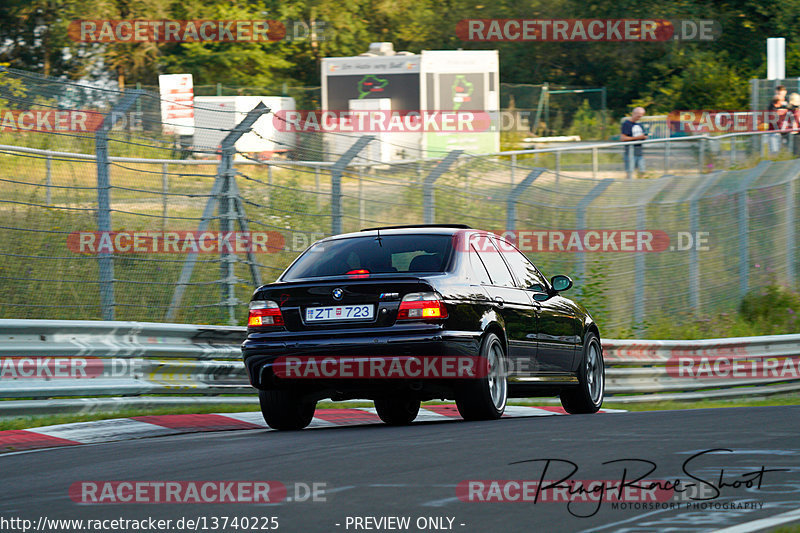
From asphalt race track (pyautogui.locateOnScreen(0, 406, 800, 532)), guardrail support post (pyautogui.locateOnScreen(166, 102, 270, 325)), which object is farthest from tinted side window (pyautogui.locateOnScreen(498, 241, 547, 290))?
guardrail support post (pyautogui.locateOnScreen(166, 102, 270, 325))

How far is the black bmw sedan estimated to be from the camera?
9328mm

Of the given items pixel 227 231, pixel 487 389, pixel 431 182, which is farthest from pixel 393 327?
pixel 431 182

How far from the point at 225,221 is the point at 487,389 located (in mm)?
4802

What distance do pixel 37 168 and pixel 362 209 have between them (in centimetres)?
424

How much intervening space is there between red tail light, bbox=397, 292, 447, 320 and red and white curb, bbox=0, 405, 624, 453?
75.2 inches

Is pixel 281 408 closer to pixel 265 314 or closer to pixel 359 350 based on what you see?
pixel 265 314

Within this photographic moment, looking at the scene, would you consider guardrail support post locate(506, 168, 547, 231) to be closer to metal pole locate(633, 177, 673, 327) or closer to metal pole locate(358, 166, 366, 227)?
metal pole locate(358, 166, 366, 227)

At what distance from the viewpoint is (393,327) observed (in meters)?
9.34

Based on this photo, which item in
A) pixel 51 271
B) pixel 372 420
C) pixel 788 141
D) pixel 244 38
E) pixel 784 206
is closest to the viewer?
pixel 372 420

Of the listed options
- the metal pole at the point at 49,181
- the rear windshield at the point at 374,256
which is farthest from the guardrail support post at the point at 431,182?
the rear windshield at the point at 374,256

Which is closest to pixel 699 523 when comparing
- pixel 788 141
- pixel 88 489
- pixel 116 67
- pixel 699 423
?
pixel 88 489

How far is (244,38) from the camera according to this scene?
48.3 metres

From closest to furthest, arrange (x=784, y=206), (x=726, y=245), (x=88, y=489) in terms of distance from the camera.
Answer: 1. (x=88, y=489)
2. (x=726, y=245)
3. (x=784, y=206)

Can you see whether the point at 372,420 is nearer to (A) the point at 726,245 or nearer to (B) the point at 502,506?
(B) the point at 502,506
